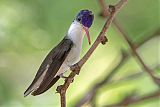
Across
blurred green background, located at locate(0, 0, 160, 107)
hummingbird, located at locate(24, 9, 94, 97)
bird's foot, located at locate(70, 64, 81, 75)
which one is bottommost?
bird's foot, located at locate(70, 64, 81, 75)

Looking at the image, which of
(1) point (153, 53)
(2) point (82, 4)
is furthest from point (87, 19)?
(1) point (153, 53)

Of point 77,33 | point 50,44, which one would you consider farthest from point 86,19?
point 50,44

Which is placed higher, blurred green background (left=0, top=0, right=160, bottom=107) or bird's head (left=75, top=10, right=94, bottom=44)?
blurred green background (left=0, top=0, right=160, bottom=107)

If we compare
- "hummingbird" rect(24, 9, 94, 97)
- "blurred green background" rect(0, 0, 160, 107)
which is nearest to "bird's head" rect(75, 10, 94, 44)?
"hummingbird" rect(24, 9, 94, 97)

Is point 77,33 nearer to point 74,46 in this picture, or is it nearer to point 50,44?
point 74,46

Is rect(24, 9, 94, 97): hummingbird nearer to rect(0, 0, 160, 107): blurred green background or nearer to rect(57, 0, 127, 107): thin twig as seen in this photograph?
rect(57, 0, 127, 107): thin twig

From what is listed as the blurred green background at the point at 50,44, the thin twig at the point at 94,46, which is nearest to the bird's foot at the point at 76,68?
the thin twig at the point at 94,46

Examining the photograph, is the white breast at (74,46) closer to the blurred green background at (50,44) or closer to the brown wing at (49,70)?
the brown wing at (49,70)

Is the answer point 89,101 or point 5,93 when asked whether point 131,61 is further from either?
point 89,101
